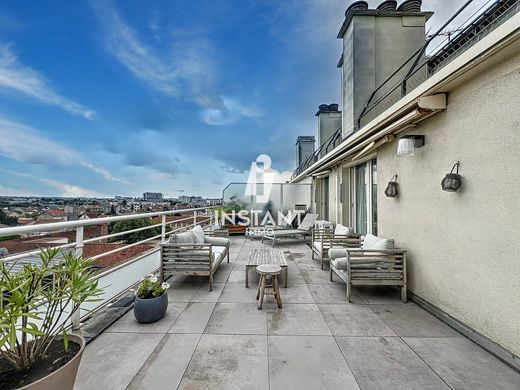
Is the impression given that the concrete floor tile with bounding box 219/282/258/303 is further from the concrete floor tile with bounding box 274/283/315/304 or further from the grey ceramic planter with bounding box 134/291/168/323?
the grey ceramic planter with bounding box 134/291/168/323

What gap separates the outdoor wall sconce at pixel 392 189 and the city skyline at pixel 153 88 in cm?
439

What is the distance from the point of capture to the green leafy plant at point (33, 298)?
1.12m

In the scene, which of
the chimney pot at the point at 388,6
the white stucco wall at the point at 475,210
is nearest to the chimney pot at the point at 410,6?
the chimney pot at the point at 388,6

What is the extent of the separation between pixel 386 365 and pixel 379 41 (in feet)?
22.1

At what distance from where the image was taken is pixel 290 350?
2.18 metres

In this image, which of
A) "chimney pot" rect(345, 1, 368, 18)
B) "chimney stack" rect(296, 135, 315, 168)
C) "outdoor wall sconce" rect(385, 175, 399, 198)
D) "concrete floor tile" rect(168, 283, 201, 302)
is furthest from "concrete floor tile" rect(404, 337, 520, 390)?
"chimney stack" rect(296, 135, 315, 168)

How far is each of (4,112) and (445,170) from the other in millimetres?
11109

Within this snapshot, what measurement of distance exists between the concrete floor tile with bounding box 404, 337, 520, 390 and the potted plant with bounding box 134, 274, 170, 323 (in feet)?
8.22

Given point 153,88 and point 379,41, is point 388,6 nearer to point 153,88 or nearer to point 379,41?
point 379,41

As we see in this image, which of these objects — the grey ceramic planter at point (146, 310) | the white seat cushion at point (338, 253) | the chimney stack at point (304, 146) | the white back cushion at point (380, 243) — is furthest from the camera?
the chimney stack at point (304, 146)

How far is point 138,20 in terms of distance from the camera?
672cm

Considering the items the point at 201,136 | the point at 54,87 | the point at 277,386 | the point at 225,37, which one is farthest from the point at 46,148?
the point at 277,386

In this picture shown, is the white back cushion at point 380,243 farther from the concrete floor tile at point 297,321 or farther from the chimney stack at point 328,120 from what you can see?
the chimney stack at point 328,120

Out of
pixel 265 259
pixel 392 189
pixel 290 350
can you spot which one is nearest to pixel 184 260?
pixel 265 259
